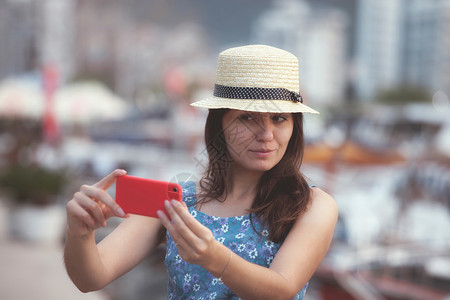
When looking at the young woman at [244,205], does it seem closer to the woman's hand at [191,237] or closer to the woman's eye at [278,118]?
the woman's eye at [278,118]

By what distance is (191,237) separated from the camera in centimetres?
100

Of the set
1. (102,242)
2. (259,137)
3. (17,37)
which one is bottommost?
(17,37)

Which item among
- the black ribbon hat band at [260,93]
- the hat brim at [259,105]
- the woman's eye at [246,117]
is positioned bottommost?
the woman's eye at [246,117]

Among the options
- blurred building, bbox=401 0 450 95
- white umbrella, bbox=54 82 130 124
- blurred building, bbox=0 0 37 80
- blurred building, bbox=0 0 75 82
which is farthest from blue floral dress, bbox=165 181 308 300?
blurred building, bbox=401 0 450 95

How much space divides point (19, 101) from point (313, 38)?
76154 millimetres

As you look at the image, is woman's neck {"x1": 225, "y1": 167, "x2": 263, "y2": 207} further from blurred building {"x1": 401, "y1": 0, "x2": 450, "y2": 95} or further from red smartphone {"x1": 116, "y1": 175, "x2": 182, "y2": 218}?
blurred building {"x1": 401, "y1": 0, "x2": 450, "y2": 95}

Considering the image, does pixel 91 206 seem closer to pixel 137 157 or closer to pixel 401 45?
pixel 137 157

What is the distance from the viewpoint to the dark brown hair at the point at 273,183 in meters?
1.29

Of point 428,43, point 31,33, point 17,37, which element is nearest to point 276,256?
point 31,33

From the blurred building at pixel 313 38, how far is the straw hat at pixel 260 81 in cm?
7115

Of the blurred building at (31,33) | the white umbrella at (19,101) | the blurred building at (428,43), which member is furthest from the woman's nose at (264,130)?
the blurred building at (428,43)

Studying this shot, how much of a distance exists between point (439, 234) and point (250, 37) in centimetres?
6615

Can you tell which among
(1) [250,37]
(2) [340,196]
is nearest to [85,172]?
(2) [340,196]

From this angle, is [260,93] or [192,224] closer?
[192,224]
